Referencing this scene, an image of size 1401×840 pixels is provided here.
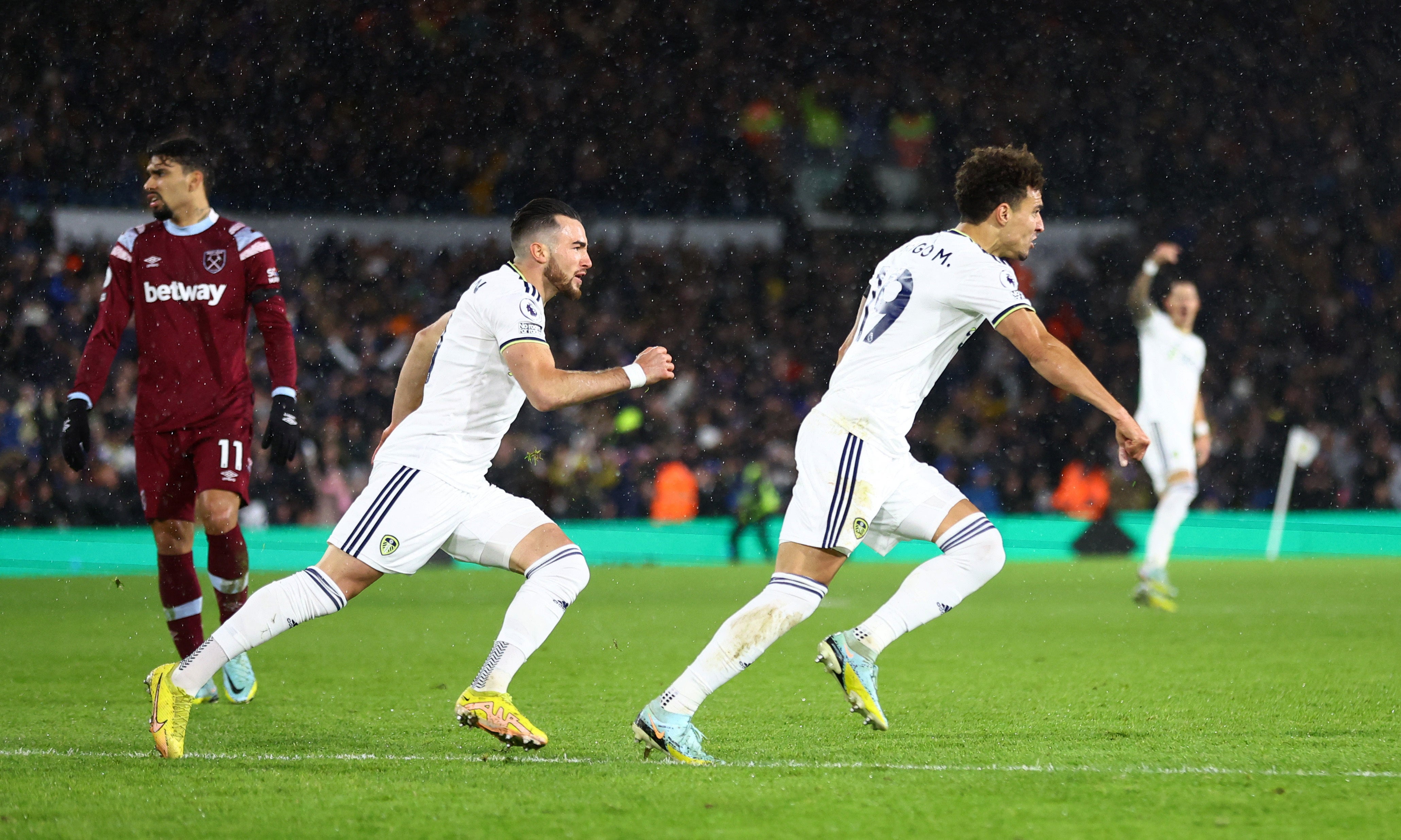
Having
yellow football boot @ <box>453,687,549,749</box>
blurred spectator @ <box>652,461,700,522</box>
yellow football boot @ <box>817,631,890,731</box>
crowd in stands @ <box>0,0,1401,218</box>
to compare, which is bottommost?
blurred spectator @ <box>652,461,700,522</box>

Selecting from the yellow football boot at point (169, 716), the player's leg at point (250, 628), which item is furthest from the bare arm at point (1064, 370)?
the yellow football boot at point (169, 716)

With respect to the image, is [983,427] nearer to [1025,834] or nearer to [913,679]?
[913,679]

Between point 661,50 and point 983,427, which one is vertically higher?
point 661,50

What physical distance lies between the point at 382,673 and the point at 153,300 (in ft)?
7.49

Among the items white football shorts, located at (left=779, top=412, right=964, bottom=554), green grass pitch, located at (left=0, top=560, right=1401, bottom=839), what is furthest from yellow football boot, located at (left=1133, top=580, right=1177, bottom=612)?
white football shorts, located at (left=779, top=412, right=964, bottom=554)

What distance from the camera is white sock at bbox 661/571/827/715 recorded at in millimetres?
4922

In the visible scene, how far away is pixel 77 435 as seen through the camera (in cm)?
636

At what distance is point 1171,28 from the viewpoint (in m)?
27.3

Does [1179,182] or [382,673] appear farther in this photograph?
[1179,182]

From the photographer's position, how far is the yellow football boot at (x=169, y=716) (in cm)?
499

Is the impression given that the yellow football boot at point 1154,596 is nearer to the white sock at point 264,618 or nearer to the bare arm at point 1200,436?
the bare arm at point 1200,436

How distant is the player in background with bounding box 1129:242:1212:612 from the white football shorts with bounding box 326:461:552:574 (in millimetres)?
7548

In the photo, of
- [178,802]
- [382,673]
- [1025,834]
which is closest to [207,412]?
[382,673]

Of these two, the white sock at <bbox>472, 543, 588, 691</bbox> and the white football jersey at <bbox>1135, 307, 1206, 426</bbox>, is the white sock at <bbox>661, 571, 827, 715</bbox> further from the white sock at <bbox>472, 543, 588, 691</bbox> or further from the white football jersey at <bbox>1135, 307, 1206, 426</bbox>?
the white football jersey at <bbox>1135, 307, 1206, 426</bbox>
